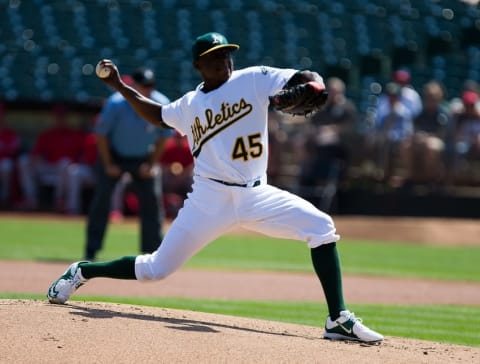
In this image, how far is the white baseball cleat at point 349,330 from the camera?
5809mm

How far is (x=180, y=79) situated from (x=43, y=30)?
3.22 metres

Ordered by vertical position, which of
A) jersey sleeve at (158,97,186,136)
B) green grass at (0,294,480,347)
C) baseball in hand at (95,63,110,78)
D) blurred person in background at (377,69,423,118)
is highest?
blurred person in background at (377,69,423,118)

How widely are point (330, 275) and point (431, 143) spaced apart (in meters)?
10.2

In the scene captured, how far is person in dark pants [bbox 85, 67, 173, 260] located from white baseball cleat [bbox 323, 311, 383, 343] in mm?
5334

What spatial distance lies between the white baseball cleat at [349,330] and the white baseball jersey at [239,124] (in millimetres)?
994

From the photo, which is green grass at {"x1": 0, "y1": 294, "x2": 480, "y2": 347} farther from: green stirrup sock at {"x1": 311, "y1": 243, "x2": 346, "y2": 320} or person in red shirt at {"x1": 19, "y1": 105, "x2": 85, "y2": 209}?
person in red shirt at {"x1": 19, "y1": 105, "x2": 85, "y2": 209}

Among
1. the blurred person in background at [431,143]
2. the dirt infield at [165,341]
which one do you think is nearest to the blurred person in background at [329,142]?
the blurred person in background at [431,143]

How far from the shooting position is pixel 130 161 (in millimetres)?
11039

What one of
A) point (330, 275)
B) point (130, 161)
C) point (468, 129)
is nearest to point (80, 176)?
point (130, 161)

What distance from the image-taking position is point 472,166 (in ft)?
53.4

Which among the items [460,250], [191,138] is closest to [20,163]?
[460,250]

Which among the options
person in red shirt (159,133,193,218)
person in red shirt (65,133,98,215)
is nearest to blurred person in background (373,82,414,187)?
person in red shirt (159,133,193,218)

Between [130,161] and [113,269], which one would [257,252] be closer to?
[130,161]

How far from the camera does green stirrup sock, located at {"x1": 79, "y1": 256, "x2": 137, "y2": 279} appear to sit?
6191mm
